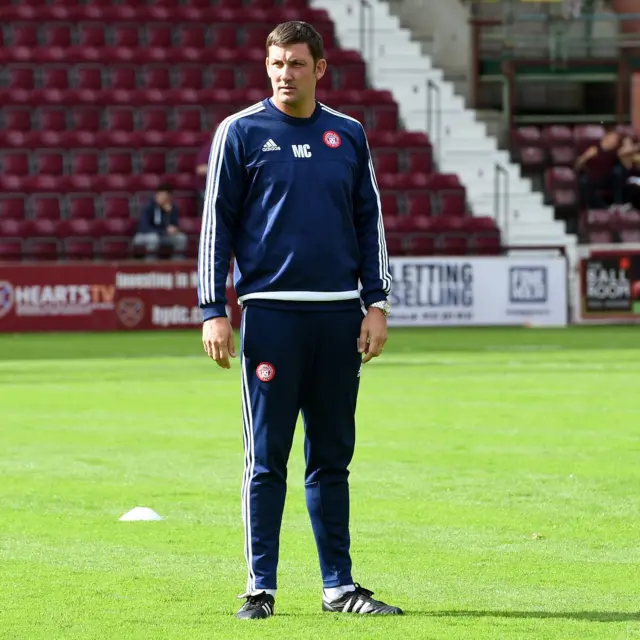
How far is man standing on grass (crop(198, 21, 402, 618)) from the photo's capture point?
229 inches

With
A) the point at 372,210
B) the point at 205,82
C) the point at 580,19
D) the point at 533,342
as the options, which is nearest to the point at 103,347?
the point at 533,342

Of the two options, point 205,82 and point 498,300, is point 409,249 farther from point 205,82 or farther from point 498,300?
point 205,82

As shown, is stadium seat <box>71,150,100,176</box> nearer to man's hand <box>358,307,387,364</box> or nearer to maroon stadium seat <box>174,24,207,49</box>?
maroon stadium seat <box>174,24,207,49</box>

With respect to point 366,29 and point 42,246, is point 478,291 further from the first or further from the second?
point 366,29

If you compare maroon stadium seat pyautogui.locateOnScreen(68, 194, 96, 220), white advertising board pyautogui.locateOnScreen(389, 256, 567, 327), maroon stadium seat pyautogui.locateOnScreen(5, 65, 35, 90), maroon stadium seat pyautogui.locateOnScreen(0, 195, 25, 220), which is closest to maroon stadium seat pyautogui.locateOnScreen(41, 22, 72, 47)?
maroon stadium seat pyautogui.locateOnScreen(5, 65, 35, 90)

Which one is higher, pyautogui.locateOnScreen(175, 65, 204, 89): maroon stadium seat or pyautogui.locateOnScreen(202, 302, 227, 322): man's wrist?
pyautogui.locateOnScreen(175, 65, 204, 89): maroon stadium seat

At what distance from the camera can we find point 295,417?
595 centimetres

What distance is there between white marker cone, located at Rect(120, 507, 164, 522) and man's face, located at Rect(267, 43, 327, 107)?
3040 mm

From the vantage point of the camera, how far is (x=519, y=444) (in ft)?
37.8

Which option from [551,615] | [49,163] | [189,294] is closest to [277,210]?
[551,615]

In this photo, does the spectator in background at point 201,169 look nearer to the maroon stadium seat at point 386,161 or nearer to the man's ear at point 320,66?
the maroon stadium seat at point 386,161

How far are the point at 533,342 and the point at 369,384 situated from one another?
23.2 ft

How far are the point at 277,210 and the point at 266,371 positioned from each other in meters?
0.57

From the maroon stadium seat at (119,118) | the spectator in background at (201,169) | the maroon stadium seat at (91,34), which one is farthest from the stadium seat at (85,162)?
the maroon stadium seat at (91,34)
